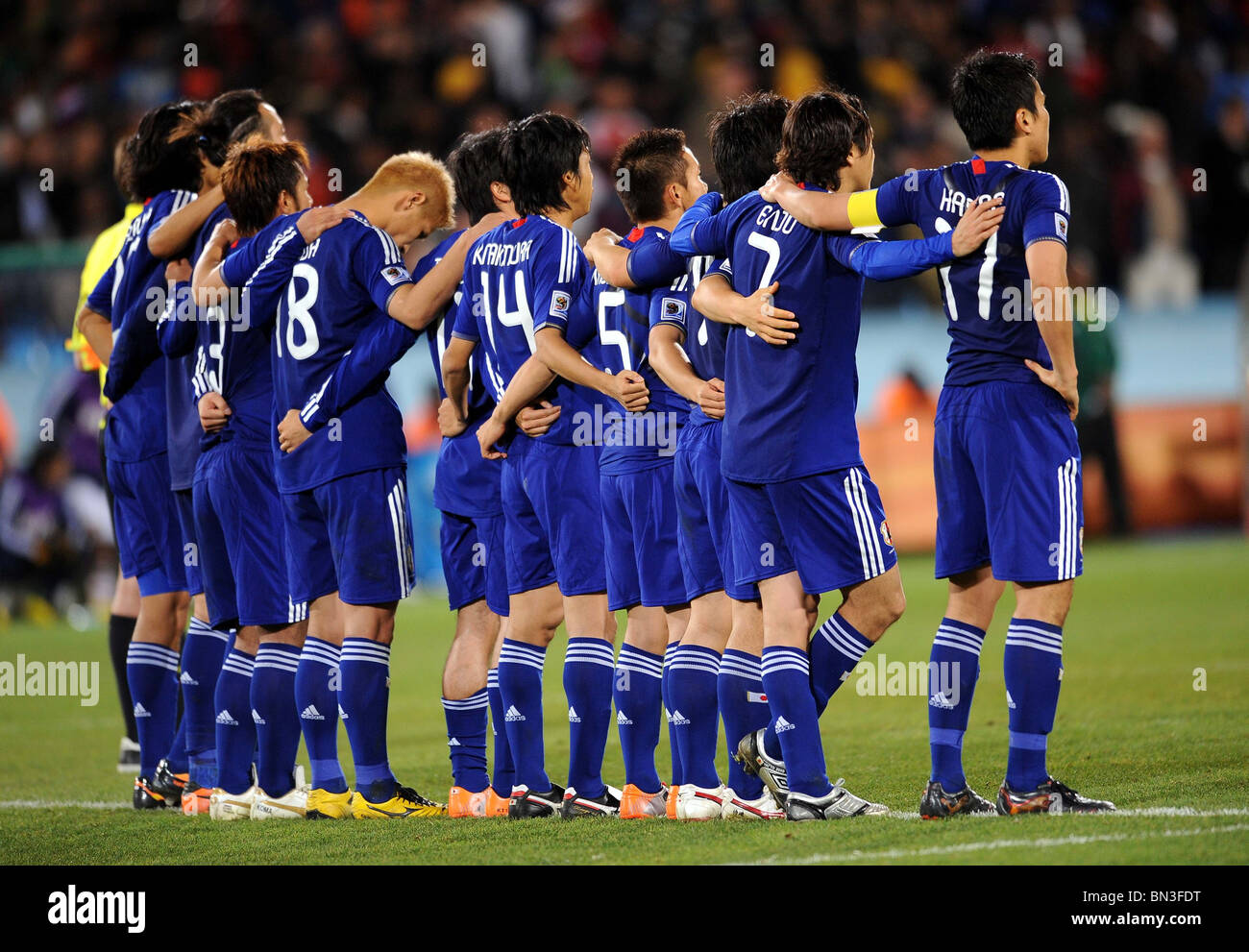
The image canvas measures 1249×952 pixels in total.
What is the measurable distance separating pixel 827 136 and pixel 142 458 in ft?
11.4

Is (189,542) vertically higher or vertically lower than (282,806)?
higher

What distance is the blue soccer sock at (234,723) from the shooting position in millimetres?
6008

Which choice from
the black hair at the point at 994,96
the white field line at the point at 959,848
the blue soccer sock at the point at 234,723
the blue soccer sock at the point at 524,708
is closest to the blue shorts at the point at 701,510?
the blue soccer sock at the point at 524,708

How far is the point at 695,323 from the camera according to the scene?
554 centimetres

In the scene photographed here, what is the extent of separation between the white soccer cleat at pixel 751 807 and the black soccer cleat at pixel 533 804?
2.12 feet

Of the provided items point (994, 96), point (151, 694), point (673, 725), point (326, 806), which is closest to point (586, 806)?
point (673, 725)

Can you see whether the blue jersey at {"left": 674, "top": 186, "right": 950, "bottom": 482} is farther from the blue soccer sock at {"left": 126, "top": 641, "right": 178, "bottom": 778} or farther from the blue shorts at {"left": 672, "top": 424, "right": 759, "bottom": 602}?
the blue soccer sock at {"left": 126, "top": 641, "right": 178, "bottom": 778}

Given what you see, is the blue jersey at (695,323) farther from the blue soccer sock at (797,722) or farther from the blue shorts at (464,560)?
the blue shorts at (464,560)

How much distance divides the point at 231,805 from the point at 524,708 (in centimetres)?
129

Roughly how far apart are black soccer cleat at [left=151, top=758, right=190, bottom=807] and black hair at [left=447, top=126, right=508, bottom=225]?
2.64 metres

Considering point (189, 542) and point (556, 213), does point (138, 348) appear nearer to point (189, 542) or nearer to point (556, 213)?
point (189, 542)

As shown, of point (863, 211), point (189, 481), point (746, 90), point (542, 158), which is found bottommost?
point (189, 481)

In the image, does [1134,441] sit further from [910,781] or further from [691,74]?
[910,781]

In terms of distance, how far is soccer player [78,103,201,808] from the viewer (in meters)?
6.66
